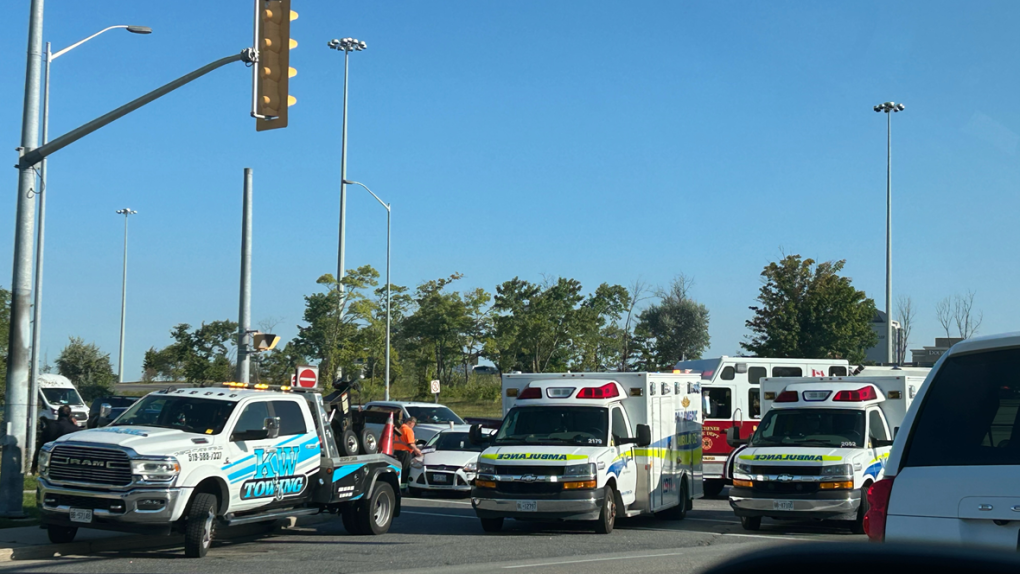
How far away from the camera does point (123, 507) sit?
1220 centimetres

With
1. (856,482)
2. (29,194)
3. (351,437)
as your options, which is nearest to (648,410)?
(856,482)

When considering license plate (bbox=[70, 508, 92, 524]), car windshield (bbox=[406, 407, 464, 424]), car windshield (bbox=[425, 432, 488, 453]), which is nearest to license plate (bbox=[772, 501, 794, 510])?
car windshield (bbox=[425, 432, 488, 453])

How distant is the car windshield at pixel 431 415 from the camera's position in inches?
1121

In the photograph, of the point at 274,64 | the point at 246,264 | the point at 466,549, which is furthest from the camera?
the point at 246,264

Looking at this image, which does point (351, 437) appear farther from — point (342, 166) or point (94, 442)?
point (342, 166)

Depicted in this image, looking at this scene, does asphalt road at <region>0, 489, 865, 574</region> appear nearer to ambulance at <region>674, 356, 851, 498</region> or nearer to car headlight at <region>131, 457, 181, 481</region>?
car headlight at <region>131, 457, 181, 481</region>

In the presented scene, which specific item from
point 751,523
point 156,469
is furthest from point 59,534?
point 751,523

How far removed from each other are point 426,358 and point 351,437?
46.8 m

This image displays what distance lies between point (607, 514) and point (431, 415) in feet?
45.0

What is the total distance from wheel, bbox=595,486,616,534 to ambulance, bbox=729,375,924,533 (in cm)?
198

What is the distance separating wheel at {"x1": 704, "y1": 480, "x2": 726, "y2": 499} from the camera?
23.3 m

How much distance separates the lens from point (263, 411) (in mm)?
14070

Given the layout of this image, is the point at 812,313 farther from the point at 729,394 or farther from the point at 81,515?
the point at 81,515

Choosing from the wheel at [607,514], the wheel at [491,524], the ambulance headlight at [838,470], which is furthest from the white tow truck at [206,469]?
the ambulance headlight at [838,470]
